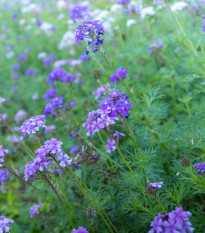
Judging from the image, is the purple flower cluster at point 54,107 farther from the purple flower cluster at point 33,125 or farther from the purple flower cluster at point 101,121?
the purple flower cluster at point 101,121

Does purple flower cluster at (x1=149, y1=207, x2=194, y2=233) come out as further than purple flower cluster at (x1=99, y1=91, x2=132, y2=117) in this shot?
No

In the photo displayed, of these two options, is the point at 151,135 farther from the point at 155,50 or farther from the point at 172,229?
the point at 155,50

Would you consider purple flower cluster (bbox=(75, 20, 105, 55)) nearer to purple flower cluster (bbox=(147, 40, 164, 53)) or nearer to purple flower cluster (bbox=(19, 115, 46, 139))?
purple flower cluster (bbox=(19, 115, 46, 139))

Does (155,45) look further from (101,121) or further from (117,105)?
(101,121)

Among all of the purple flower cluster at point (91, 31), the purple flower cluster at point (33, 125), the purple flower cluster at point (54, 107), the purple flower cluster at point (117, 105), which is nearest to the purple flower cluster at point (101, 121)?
the purple flower cluster at point (117, 105)

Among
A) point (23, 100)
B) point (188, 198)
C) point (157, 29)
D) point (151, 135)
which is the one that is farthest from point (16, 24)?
point (188, 198)

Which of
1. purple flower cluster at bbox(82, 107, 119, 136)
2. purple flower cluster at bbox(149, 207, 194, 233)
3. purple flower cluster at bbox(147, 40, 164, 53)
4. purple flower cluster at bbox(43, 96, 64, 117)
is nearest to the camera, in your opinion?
purple flower cluster at bbox(149, 207, 194, 233)

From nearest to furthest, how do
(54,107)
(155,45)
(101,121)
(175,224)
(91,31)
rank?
(175,224) < (101,121) < (91,31) < (54,107) < (155,45)

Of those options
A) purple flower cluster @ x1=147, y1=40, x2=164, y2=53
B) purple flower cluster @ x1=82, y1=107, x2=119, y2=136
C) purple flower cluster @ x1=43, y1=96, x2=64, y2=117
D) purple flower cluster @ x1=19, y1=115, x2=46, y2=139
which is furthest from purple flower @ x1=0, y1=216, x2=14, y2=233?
purple flower cluster @ x1=147, y1=40, x2=164, y2=53

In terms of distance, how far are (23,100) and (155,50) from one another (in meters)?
3.71

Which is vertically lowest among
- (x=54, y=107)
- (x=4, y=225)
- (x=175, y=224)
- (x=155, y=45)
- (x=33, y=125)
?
(x=175, y=224)

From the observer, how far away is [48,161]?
2.18 m

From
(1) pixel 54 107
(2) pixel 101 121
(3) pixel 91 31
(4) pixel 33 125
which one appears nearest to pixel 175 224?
(2) pixel 101 121

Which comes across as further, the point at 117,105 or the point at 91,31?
the point at 91,31
